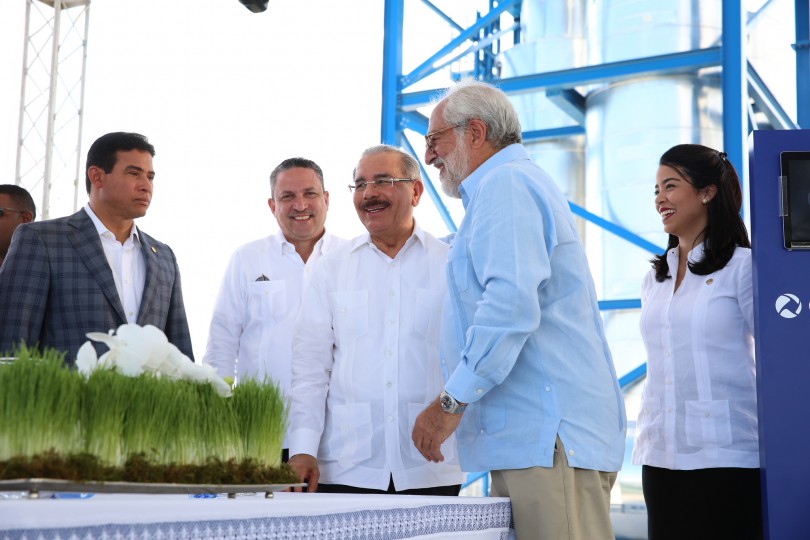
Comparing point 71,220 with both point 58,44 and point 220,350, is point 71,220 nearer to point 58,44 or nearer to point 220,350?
point 220,350

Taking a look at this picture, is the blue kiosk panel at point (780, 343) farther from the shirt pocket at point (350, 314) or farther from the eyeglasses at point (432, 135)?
the shirt pocket at point (350, 314)

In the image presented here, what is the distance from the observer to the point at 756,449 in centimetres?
269

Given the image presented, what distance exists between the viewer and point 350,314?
2746mm

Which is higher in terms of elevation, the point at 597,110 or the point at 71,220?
the point at 597,110

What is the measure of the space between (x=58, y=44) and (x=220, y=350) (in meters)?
6.89

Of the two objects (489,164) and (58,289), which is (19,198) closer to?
(58,289)

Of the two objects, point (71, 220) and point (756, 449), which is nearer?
point (756, 449)

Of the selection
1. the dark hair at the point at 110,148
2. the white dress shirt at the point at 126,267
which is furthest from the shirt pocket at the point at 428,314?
the dark hair at the point at 110,148

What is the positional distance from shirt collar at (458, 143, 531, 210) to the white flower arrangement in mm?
929

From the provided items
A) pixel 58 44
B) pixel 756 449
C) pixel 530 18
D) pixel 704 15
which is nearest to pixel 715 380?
pixel 756 449

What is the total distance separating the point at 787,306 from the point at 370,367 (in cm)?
116

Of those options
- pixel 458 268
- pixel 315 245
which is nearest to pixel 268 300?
pixel 315 245

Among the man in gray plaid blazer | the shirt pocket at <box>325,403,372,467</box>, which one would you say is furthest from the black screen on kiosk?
the man in gray plaid blazer

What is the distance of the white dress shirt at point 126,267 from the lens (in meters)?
3.21
